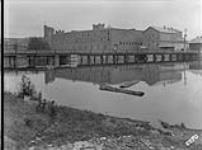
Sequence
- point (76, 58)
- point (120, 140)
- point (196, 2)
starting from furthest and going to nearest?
1. point (76, 58)
2. point (120, 140)
3. point (196, 2)

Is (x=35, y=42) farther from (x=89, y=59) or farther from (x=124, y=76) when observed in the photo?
(x=89, y=59)

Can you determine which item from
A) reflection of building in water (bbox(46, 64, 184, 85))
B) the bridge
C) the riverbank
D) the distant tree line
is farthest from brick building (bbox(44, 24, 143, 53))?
the bridge

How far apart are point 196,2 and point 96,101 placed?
9.20ft

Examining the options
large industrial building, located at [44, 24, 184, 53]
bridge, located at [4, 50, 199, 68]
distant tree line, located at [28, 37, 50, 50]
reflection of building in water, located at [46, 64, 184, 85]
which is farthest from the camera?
bridge, located at [4, 50, 199, 68]

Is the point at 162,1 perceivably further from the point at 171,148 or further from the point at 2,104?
the point at 171,148

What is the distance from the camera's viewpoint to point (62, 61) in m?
10.0

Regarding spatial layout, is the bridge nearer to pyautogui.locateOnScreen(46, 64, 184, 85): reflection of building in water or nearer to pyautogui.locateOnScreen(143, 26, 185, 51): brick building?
pyautogui.locateOnScreen(46, 64, 184, 85): reflection of building in water

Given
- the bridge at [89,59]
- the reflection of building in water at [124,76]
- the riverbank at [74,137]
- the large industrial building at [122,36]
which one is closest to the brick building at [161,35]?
the large industrial building at [122,36]

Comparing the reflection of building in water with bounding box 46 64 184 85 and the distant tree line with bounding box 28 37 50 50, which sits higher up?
the distant tree line with bounding box 28 37 50 50

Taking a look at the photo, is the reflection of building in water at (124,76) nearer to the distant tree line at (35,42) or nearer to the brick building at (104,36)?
the brick building at (104,36)

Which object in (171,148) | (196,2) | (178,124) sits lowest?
(178,124)

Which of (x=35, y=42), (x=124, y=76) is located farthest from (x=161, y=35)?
(x=124, y=76)

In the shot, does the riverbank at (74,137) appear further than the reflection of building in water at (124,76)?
No

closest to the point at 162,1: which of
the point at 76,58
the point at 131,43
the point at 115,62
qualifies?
the point at 131,43
